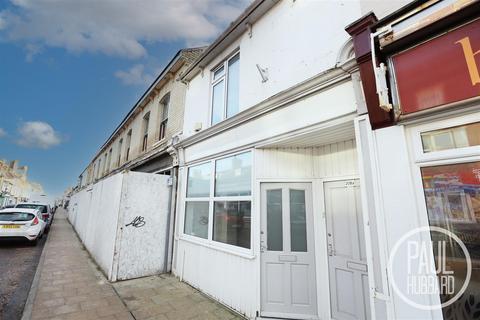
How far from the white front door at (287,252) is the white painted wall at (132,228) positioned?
12.2 feet

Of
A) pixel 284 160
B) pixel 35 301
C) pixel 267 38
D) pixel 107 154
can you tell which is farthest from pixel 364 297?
pixel 107 154

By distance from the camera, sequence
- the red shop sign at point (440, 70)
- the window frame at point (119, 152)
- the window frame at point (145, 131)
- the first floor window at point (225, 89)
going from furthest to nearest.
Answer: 1. the window frame at point (119, 152)
2. the window frame at point (145, 131)
3. the first floor window at point (225, 89)
4. the red shop sign at point (440, 70)

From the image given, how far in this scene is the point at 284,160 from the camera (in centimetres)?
424

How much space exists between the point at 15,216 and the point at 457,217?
1337cm

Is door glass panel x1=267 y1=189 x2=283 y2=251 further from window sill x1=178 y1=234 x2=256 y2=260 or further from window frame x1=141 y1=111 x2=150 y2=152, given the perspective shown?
window frame x1=141 y1=111 x2=150 y2=152

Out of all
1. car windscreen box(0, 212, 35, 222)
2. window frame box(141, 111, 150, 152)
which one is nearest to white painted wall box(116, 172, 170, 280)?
window frame box(141, 111, 150, 152)

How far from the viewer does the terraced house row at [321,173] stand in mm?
2127

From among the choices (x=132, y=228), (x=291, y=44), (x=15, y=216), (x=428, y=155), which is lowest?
(x=132, y=228)

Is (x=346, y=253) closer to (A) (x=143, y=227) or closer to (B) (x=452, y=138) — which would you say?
(B) (x=452, y=138)

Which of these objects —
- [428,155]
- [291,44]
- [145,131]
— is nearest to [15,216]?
[145,131]

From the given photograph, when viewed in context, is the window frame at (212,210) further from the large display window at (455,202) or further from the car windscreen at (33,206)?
the car windscreen at (33,206)

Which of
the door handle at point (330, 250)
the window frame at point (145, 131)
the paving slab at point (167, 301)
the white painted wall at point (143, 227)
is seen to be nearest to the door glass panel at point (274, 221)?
the door handle at point (330, 250)

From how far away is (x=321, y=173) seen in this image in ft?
13.4

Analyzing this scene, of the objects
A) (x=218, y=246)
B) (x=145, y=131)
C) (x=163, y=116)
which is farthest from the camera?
(x=145, y=131)
